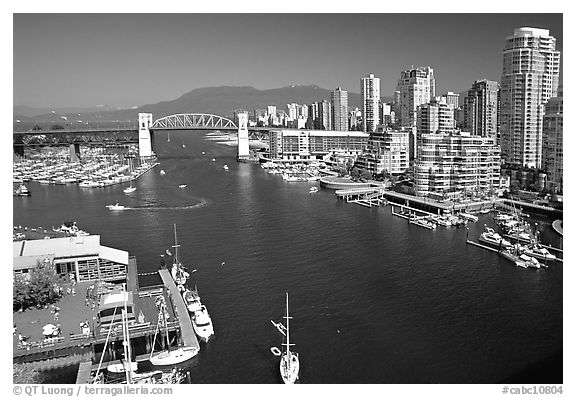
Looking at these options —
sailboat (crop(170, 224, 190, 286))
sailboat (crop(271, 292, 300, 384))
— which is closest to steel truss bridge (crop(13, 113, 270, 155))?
sailboat (crop(170, 224, 190, 286))

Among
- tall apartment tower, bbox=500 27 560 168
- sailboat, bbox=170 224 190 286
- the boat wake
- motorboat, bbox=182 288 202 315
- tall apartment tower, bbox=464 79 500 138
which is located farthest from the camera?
tall apartment tower, bbox=464 79 500 138

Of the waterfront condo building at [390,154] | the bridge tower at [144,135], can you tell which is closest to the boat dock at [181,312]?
the waterfront condo building at [390,154]

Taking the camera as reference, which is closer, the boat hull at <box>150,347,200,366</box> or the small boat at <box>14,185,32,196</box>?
the boat hull at <box>150,347,200,366</box>

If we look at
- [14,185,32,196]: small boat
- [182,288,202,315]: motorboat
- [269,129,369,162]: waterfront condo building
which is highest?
[269,129,369,162]: waterfront condo building

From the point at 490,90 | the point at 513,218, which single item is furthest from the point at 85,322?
the point at 490,90

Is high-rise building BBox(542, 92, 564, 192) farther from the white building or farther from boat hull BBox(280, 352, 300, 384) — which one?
the white building

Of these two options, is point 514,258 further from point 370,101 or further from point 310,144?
point 370,101

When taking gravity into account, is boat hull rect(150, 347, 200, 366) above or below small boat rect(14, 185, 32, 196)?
below

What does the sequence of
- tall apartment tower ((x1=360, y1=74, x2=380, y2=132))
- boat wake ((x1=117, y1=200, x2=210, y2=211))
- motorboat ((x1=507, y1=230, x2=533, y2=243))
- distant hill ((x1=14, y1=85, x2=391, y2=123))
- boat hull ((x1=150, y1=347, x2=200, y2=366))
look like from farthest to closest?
distant hill ((x1=14, y1=85, x2=391, y2=123)) < tall apartment tower ((x1=360, y1=74, x2=380, y2=132)) < boat wake ((x1=117, y1=200, x2=210, y2=211)) < motorboat ((x1=507, y1=230, x2=533, y2=243)) < boat hull ((x1=150, y1=347, x2=200, y2=366))

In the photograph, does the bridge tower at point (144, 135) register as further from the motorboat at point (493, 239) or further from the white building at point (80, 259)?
the motorboat at point (493, 239)
